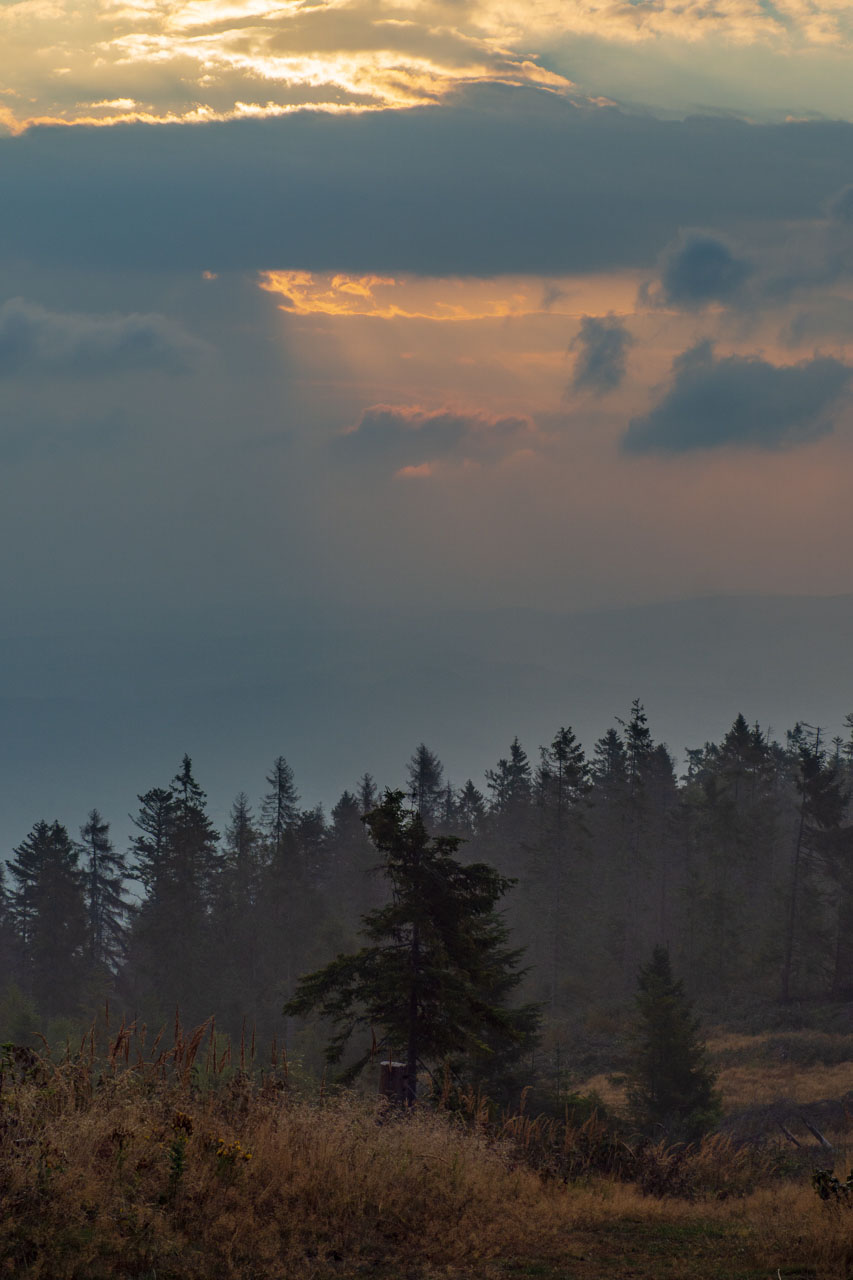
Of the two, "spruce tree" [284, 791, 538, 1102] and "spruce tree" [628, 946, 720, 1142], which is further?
"spruce tree" [628, 946, 720, 1142]

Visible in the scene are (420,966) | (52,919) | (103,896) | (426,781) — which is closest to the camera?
(420,966)

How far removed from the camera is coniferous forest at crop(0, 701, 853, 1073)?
58.9 m

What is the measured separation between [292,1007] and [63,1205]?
9.93 meters

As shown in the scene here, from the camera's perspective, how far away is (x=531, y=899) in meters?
69.7

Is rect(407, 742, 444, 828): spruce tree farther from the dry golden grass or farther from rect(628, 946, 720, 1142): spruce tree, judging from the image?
rect(628, 946, 720, 1142): spruce tree

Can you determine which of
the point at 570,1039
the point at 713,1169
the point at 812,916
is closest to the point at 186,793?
the point at 570,1039

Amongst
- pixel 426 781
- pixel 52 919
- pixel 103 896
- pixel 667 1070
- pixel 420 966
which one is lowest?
pixel 667 1070

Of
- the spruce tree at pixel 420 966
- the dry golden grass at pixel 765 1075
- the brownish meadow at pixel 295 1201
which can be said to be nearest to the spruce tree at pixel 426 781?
the dry golden grass at pixel 765 1075

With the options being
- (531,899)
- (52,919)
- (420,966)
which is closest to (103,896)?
(52,919)

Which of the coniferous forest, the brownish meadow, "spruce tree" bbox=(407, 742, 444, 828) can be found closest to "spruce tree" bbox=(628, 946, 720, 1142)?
the brownish meadow

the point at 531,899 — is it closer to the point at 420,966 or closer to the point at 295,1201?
the point at 420,966

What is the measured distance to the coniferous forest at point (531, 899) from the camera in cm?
5888

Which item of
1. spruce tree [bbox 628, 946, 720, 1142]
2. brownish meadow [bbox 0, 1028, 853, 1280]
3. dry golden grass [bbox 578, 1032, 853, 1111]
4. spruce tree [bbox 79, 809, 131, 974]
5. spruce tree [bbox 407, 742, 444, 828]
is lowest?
dry golden grass [bbox 578, 1032, 853, 1111]

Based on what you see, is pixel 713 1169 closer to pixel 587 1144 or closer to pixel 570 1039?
pixel 587 1144
